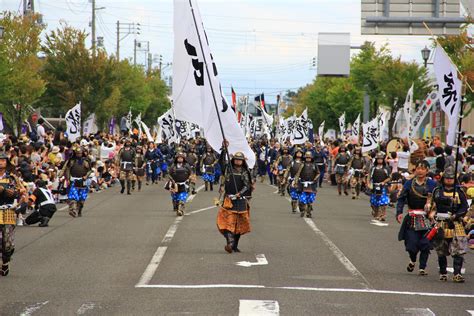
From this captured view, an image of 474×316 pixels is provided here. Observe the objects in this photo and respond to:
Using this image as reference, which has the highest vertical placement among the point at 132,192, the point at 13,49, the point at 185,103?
the point at 13,49

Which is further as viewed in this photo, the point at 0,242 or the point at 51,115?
the point at 51,115

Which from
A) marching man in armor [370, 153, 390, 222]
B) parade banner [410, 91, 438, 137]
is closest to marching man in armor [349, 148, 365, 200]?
parade banner [410, 91, 438, 137]

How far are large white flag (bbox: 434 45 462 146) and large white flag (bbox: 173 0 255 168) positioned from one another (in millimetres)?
3936

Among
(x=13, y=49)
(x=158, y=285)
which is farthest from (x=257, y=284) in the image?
(x=13, y=49)

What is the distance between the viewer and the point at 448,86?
58.5ft

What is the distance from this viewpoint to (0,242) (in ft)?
45.7

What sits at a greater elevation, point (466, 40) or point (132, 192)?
point (466, 40)

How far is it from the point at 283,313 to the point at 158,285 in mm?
2636

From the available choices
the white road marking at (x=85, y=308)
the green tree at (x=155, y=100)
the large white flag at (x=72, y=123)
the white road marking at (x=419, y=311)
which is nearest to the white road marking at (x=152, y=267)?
the white road marking at (x=85, y=308)

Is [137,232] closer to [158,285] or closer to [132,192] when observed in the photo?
[158,285]

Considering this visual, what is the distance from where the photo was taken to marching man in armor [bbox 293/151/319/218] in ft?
82.6

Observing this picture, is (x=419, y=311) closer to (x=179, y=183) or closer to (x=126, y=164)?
(x=179, y=183)

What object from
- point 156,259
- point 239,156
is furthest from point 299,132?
point 156,259

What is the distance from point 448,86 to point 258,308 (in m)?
8.28
